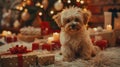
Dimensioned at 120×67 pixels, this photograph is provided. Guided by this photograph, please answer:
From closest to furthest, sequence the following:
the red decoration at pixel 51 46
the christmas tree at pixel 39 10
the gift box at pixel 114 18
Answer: the red decoration at pixel 51 46 < the gift box at pixel 114 18 < the christmas tree at pixel 39 10

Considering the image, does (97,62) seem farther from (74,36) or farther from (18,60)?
(18,60)

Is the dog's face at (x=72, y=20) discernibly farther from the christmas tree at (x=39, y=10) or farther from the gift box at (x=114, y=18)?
the christmas tree at (x=39, y=10)

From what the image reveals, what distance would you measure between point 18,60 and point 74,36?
2.02ft

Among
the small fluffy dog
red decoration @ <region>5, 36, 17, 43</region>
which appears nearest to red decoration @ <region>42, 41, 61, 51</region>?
the small fluffy dog

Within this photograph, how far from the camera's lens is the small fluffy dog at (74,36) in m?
2.45

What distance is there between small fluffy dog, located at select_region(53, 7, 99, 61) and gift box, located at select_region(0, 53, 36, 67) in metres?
0.37

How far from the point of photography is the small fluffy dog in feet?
8.04

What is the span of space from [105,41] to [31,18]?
1580mm

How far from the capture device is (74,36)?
254cm

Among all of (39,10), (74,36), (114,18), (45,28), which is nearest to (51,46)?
(74,36)

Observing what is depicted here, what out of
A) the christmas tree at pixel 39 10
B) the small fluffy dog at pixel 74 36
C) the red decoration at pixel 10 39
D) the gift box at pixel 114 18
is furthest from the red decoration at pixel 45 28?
the small fluffy dog at pixel 74 36

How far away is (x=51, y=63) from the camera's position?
2.48m

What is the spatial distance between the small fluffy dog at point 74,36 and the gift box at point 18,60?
37cm

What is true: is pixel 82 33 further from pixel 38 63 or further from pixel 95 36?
pixel 95 36
